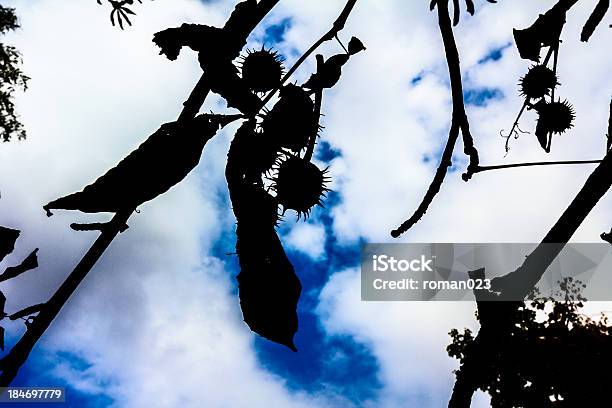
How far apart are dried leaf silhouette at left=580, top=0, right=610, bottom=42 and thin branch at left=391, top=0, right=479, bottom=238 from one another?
14.3 inches

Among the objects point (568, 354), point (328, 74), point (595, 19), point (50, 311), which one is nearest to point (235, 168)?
point (328, 74)

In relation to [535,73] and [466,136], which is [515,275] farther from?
[535,73]

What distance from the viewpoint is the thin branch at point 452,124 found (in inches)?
46.6

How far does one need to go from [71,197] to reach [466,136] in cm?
105

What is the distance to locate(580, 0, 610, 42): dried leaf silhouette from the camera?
1249mm

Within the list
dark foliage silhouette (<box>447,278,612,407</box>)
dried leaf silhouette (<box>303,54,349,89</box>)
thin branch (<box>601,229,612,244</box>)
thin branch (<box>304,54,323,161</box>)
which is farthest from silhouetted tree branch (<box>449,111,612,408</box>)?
dark foliage silhouette (<box>447,278,612,407</box>)

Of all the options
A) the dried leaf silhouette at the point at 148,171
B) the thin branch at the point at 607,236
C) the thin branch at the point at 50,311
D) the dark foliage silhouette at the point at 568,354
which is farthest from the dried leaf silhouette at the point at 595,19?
the dark foliage silhouette at the point at 568,354

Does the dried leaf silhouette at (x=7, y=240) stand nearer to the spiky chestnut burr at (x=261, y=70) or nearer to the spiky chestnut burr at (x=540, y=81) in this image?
the spiky chestnut burr at (x=261, y=70)

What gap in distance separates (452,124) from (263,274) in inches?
29.5

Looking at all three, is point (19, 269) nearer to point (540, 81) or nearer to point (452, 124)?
point (452, 124)

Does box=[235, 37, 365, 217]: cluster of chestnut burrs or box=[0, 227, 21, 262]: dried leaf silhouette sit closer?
box=[0, 227, 21, 262]: dried leaf silhouette

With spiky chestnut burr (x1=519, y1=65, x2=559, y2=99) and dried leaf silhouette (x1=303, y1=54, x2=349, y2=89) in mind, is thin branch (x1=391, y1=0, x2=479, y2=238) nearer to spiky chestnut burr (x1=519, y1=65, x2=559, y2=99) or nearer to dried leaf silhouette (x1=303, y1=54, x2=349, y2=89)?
dried leaf silhouette (x1=303, y1=54, x2=349, y2=89)

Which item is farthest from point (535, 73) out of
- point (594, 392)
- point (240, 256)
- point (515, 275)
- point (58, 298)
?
point (594, 392)

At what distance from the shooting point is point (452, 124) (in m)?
1.31
